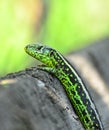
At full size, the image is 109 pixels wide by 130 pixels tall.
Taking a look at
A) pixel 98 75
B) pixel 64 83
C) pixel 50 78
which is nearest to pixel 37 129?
pixel 50 78

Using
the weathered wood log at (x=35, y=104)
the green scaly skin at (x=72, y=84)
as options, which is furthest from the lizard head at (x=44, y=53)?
the weathered wood log at (x=35, y=104)

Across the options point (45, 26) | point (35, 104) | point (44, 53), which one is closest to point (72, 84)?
point (44, 53)

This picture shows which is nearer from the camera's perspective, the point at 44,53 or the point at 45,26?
the point at 44,53

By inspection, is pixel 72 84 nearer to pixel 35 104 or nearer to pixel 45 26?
pixel 35 104

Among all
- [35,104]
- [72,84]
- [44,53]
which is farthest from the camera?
[44,53]

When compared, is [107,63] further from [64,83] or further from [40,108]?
[40,108]
